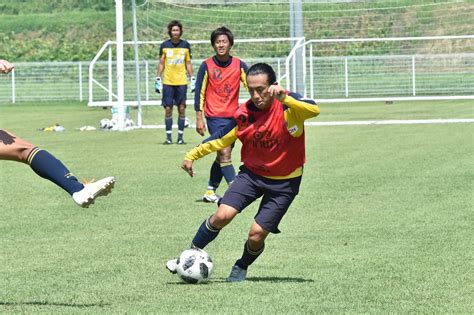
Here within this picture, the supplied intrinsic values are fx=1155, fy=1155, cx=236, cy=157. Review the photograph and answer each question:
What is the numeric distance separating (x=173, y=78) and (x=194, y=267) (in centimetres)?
1395

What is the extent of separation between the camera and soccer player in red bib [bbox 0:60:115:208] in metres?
6.81

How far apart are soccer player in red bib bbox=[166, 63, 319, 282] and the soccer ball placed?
0.12 m

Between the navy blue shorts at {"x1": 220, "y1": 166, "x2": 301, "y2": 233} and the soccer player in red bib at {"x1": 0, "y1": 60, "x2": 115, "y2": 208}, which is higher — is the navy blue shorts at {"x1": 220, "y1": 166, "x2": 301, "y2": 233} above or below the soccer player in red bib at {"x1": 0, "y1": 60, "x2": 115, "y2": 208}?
below

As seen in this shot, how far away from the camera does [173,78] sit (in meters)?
21.6

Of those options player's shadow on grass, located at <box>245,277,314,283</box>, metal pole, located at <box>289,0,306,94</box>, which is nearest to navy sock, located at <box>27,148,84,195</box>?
player's shadow on grass, located at <box>245,277,314,283</box>

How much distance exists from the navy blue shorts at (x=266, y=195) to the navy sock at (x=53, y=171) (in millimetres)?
1439

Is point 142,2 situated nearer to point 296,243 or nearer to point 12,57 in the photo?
point 296,243

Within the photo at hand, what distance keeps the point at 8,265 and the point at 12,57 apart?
46970 millimetres

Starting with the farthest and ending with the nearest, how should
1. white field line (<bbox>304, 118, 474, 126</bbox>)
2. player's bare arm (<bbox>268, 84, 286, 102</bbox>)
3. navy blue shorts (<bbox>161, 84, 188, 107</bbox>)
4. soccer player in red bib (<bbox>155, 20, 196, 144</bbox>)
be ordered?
1. white field line (<bbox>304, 118, 474, 126</bbox>)
2. navy blue shorts (<bbox>161, 84, 188, 107</bbox>)
3. soccer player in red bib (<bbox>155, 20, 196, 144</bbox>)
4. player's bare arm (<bbox>268, 84, 286, 102</bbox>)

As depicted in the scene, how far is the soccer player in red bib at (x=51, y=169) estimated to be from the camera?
22.4 feet

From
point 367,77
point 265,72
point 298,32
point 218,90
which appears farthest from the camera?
point 367,77

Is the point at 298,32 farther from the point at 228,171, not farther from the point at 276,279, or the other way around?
the point at 276,279

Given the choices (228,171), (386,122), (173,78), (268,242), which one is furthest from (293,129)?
(386,122)

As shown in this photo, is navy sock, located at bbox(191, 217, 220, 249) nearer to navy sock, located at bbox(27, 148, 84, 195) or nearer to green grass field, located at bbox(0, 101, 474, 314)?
green grass field, located at bbox(0, 101, 474, 314)
